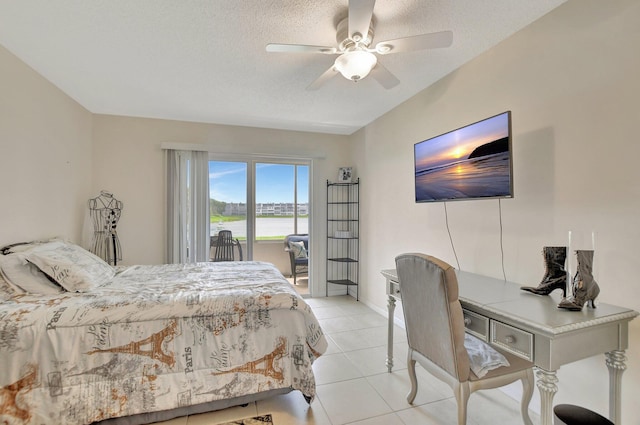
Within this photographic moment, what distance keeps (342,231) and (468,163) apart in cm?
257

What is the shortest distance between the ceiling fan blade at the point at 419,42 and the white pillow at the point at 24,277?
2570 millimetres

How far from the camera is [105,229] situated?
3430mm

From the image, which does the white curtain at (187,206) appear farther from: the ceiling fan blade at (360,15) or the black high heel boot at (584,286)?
the black high heel boot at (584,286)

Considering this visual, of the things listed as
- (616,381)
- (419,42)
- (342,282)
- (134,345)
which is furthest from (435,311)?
(342,282)

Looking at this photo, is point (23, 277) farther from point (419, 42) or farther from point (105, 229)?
point (419, 42)

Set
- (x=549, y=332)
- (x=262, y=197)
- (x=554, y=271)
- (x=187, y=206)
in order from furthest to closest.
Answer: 1. (x=262, y=197)
2. (x=187, y=206)
3. (x=554, y=271)
4. (x=549, y=332)

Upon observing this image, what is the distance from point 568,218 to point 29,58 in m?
3.92

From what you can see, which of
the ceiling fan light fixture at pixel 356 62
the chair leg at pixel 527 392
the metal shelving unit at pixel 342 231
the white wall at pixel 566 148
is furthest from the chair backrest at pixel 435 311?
the metal shelving unit at pixel 342 231

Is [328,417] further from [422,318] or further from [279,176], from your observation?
[279,176]

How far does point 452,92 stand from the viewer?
2543 mm

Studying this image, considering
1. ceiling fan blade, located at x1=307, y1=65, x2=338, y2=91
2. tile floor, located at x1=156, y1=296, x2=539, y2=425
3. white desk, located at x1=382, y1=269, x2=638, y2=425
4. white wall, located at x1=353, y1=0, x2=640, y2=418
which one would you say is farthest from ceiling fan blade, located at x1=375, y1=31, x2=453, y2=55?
tile floor, located at x1=156, y1=296, x2=539, y2=425

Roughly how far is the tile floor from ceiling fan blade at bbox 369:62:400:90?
2195 mm

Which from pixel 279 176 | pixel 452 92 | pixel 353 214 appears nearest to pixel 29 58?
pixel 279 176

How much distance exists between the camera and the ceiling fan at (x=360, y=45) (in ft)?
5.08
